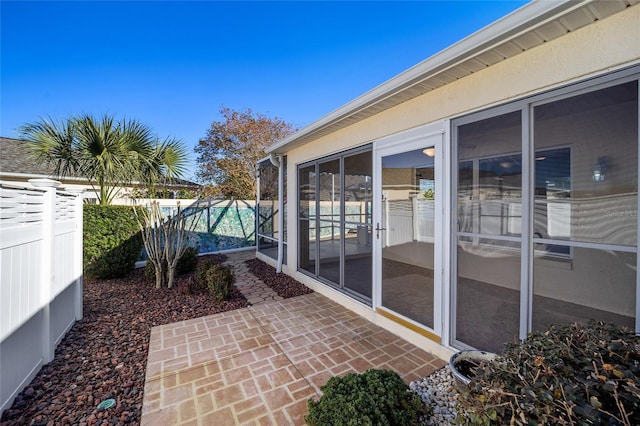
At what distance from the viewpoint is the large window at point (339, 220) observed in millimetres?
4219

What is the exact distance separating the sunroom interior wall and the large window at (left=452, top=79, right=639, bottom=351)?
12cm

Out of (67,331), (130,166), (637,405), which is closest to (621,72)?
(637,405)

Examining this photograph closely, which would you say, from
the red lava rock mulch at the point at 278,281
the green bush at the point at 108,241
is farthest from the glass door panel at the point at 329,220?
the green bush at the point at 108,241

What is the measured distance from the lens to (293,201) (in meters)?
6.03

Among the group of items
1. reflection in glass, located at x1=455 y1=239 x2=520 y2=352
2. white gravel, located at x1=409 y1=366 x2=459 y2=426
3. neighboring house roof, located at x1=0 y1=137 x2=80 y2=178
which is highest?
neighboring house roof, located at x1=0 y1=137 x2=80 y2=178

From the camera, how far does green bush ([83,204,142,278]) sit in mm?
5719

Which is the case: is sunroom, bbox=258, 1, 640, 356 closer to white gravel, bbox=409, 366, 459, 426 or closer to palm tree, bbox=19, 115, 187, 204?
white gravel, bbox=409, 366, 459, 426

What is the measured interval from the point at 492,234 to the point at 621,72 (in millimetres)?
1419

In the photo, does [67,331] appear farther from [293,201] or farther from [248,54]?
[248,54]

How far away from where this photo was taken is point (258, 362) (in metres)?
2.81

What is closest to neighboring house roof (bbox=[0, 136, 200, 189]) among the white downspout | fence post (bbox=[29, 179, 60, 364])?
the white downspout

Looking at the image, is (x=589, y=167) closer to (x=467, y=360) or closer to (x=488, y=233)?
(x=488, y=233)

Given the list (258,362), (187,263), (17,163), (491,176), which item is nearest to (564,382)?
(491,176)

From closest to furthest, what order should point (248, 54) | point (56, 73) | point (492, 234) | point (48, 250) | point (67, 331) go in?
point (492, 234), point (48, 250), point (67, 331), point (56, 73), point (248, 54)
